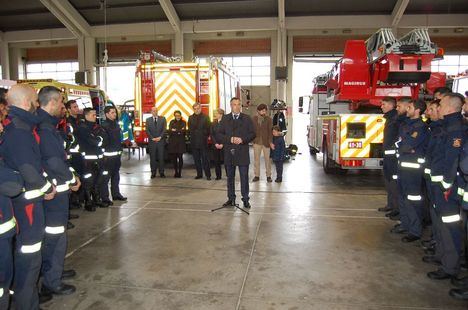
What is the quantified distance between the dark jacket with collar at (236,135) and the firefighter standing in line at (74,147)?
2.25 meters

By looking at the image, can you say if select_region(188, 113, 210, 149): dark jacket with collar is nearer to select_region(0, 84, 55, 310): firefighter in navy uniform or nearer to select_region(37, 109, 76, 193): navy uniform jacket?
select_region(37, 109, 76, 193): navy uniform jacket

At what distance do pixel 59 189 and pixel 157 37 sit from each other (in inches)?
695

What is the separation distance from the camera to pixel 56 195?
136 inches

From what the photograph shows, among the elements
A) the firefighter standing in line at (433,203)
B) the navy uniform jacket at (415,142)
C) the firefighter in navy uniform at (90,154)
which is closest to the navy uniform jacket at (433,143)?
the firefighter standing in line at (433,203)

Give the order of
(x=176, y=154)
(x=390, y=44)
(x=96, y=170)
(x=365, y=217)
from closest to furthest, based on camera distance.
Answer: (x=365, y=217) → (x=96, y=170) → (x=390, y=44) → (x=176, y=154)

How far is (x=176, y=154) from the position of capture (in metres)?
10.0

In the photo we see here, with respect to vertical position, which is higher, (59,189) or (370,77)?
(370,77)

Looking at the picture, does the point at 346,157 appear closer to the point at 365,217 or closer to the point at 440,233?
the point at 365,217

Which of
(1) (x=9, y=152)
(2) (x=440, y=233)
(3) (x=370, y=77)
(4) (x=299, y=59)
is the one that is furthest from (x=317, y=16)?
(1) (x=9, y=152)

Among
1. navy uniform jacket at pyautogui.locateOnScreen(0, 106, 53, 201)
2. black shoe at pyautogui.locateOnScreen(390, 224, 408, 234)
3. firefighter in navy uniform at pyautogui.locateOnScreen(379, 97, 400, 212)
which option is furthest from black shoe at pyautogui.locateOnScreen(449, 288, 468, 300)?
navy uniform jacket at pyautogui.locateOnScreen(0, 106, 53, 201)

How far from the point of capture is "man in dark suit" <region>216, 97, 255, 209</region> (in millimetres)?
6621

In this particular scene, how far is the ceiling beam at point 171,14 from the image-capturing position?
1673 centimetres

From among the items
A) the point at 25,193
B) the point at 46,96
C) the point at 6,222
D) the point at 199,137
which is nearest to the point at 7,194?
the point at 6,222

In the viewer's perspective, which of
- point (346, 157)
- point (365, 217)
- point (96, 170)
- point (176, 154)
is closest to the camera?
point (365, 217)
